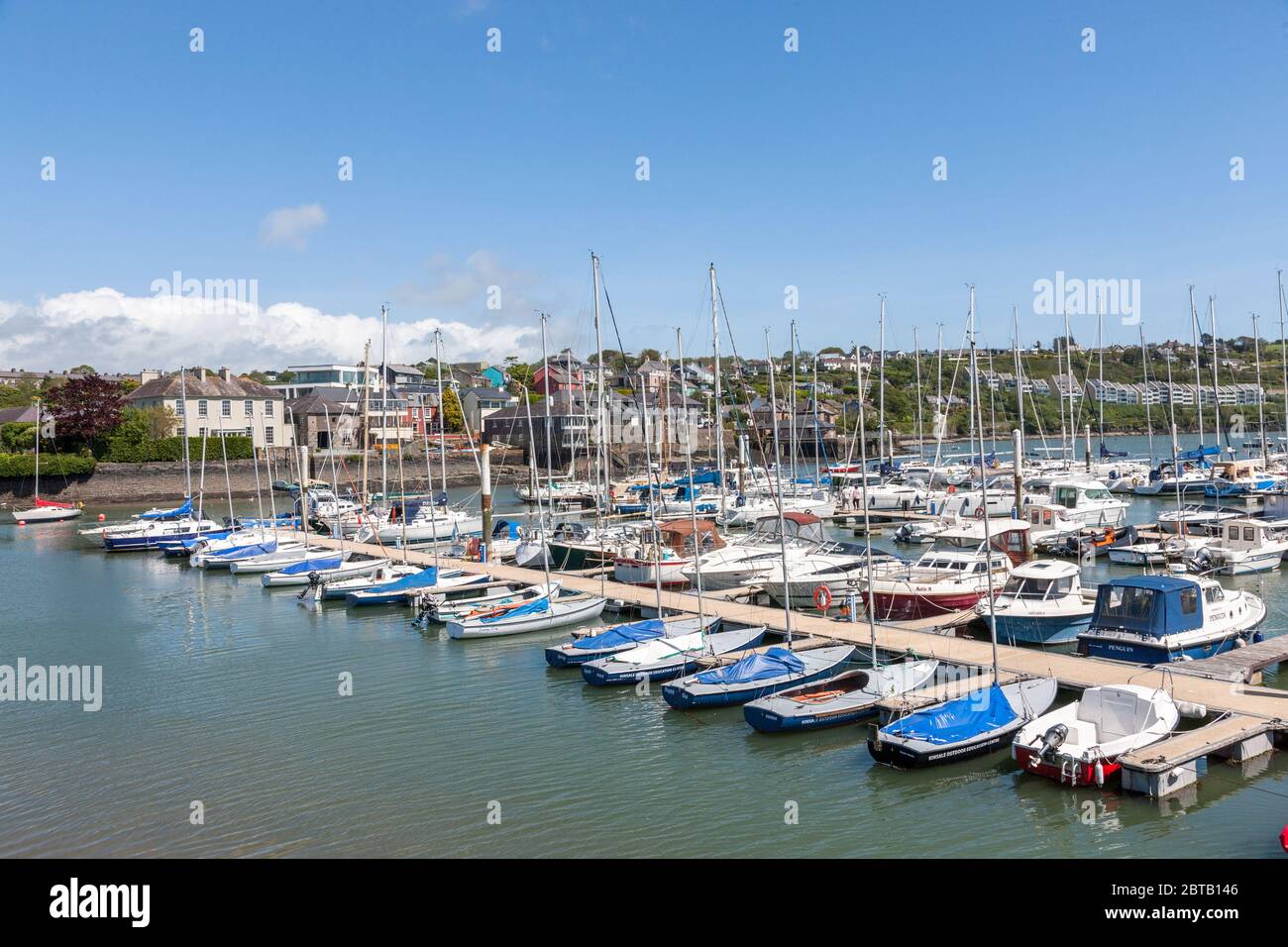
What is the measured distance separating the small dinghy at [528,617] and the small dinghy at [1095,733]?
55.3ft

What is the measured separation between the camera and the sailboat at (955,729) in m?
19.0

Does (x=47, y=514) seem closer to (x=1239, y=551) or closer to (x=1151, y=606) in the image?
(x=1239, y=551)

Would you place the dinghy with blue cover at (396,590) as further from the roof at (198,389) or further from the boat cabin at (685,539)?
the roof at (198,389)

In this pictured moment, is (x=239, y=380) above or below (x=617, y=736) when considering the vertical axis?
above

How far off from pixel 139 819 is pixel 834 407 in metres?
143

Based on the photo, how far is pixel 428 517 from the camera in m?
56.7

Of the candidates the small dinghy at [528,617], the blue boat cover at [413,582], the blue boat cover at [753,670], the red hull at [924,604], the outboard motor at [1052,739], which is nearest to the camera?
the outboard motor at [1052,739]

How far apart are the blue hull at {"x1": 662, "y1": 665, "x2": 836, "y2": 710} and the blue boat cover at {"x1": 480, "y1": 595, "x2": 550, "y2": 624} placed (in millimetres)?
9863

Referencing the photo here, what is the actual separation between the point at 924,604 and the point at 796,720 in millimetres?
10344

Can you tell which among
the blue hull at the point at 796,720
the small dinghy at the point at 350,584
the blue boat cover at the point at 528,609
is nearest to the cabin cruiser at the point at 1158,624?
the blue hull at the point at 796,720
